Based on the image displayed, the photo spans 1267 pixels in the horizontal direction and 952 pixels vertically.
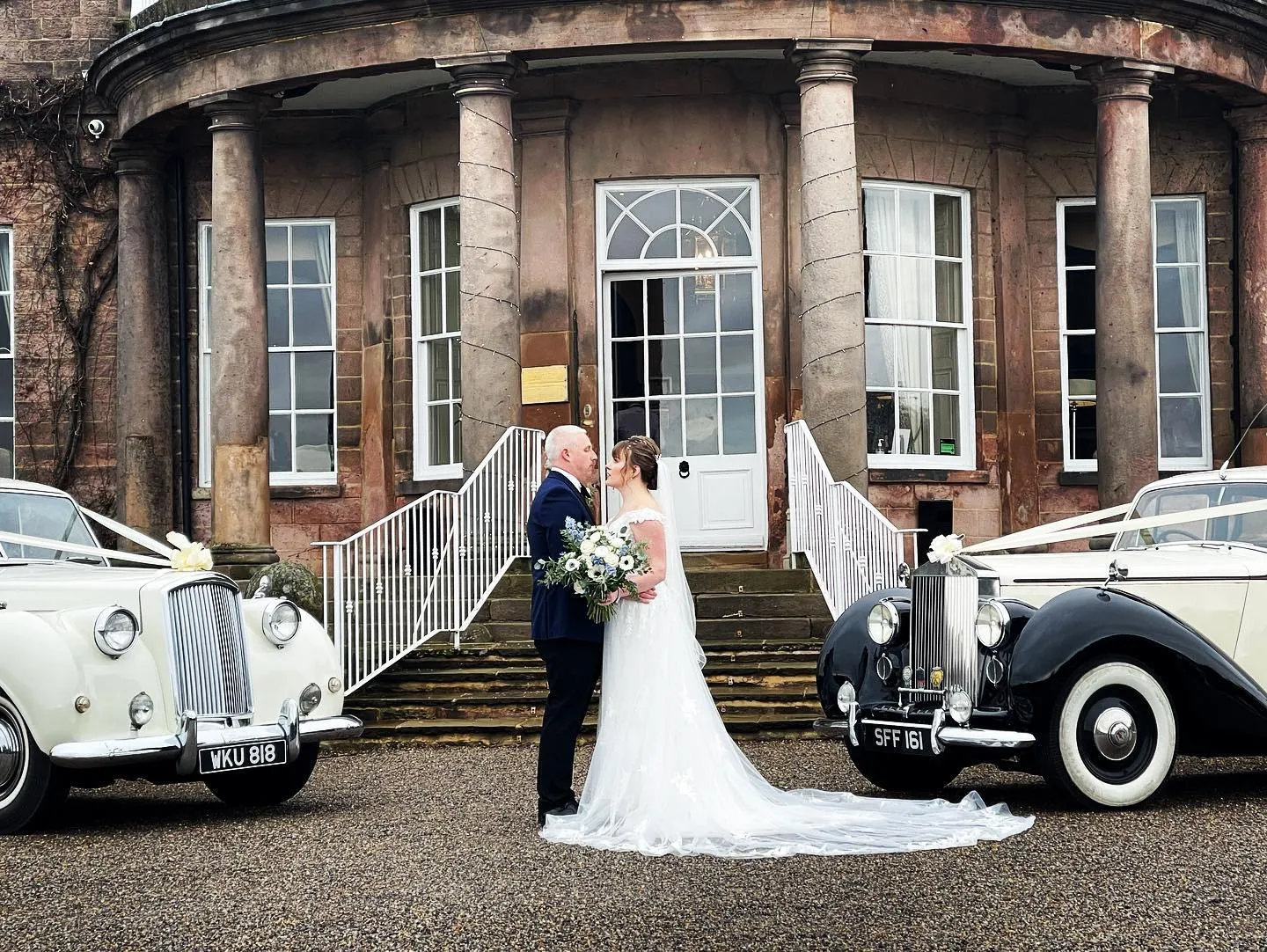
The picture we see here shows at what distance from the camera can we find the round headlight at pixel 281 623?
8.69 m

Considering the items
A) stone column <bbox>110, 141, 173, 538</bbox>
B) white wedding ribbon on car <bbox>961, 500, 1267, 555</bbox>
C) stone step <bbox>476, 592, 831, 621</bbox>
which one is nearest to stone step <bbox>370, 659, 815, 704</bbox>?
stone step <bbox>476, 592, 831, 621</bbox>

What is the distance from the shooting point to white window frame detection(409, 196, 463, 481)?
15.8 meters

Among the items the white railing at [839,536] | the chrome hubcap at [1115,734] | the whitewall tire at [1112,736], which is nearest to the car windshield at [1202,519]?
the whitewall tire at [1112,736]

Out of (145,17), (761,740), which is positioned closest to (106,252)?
(145,17)

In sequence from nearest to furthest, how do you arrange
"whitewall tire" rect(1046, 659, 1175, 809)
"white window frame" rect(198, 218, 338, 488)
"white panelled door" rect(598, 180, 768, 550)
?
1. "whitewall tire" rect(1046, 659, 1175, 809)
2. "white panelled door" rect(598, 180, 768, 550)
3. "white window frame" rect(198, 218, 338, 488)

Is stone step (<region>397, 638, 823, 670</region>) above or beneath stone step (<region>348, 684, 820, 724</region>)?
above

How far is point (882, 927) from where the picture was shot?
5.44m

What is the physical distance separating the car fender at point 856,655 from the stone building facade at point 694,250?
177 inches

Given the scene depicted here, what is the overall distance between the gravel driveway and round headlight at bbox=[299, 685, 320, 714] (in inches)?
18.0

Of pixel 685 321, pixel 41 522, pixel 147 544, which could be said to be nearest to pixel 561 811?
pixel 147 544

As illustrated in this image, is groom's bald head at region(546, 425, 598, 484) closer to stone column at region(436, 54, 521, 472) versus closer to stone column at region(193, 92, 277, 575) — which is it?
stone column at region(436, 54, 521, 472)

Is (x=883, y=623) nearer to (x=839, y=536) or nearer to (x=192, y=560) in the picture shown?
(x=192, y=560)

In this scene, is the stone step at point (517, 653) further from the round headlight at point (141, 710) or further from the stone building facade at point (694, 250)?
the round headlight at point (141, 710)

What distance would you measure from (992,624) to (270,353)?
10110 mm
